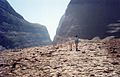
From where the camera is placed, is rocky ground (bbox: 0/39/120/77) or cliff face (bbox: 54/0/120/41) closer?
rocky ground (bbox: 0/39/120/77)

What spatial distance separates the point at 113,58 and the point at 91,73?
19.8 ft

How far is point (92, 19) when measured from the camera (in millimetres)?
158500

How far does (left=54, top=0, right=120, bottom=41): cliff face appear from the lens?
452ft

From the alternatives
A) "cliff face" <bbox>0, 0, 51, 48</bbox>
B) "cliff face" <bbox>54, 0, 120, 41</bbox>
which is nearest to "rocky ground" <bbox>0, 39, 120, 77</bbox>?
"cliff face" <bbox>54, 0, 120, 41</bbox>

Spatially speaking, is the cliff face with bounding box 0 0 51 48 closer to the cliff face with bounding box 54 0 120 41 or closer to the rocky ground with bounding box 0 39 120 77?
the cliff face with bounding box 54 0 120 41

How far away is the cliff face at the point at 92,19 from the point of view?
5428 inches

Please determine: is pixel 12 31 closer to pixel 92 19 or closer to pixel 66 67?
pixel 92 19

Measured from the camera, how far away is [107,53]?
2533cm

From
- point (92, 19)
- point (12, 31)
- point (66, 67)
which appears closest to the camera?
point (66, 67)

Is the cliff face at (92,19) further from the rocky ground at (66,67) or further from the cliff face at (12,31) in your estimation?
the rocky ground at (66,67)

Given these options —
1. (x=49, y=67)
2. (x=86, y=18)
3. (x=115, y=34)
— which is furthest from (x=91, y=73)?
(x=86, y=18)

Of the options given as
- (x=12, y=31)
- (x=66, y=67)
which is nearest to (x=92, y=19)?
(x=12, y=31)

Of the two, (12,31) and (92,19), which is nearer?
(92,19)

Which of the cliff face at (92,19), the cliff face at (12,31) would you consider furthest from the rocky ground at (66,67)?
the cliff face at (12,31)
